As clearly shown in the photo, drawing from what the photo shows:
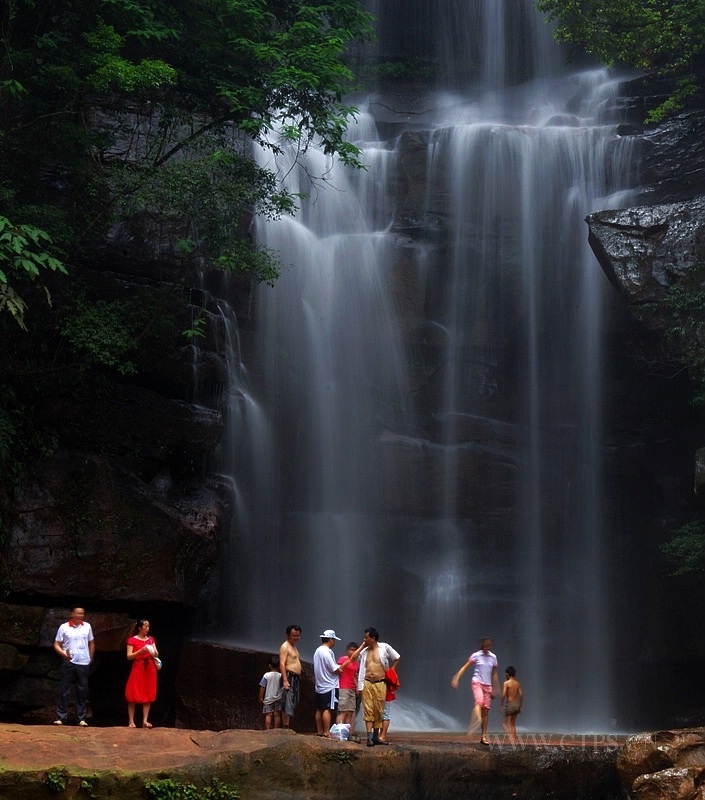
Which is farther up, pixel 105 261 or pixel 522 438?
pixel 105 261

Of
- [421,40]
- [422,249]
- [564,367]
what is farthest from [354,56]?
[564,367]

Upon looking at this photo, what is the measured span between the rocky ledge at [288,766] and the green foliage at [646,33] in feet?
49.7

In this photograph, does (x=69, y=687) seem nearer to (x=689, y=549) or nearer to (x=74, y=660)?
(x=74, y=660)

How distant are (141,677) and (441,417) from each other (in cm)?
1077

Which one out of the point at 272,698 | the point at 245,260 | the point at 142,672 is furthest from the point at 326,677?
the point at 245,260

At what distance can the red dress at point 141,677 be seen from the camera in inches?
499

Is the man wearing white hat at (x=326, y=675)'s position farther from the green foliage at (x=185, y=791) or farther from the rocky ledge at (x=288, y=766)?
the green foliage at (x=185, y=791)

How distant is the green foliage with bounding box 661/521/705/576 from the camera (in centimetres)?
1769

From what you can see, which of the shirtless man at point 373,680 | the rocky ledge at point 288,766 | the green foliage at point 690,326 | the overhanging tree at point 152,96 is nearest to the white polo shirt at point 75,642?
the rocky ledge at point 288,766

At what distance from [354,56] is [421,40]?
258 cm

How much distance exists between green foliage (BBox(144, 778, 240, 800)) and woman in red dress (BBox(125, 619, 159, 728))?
3012mm

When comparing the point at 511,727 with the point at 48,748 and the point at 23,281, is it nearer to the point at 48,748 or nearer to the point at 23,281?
the point at 48,748

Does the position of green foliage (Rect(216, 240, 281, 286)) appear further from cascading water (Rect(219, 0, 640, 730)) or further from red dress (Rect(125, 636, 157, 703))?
red dress (Rect(125, 636, 157, 703))

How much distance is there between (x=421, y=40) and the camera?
31.6 metres
